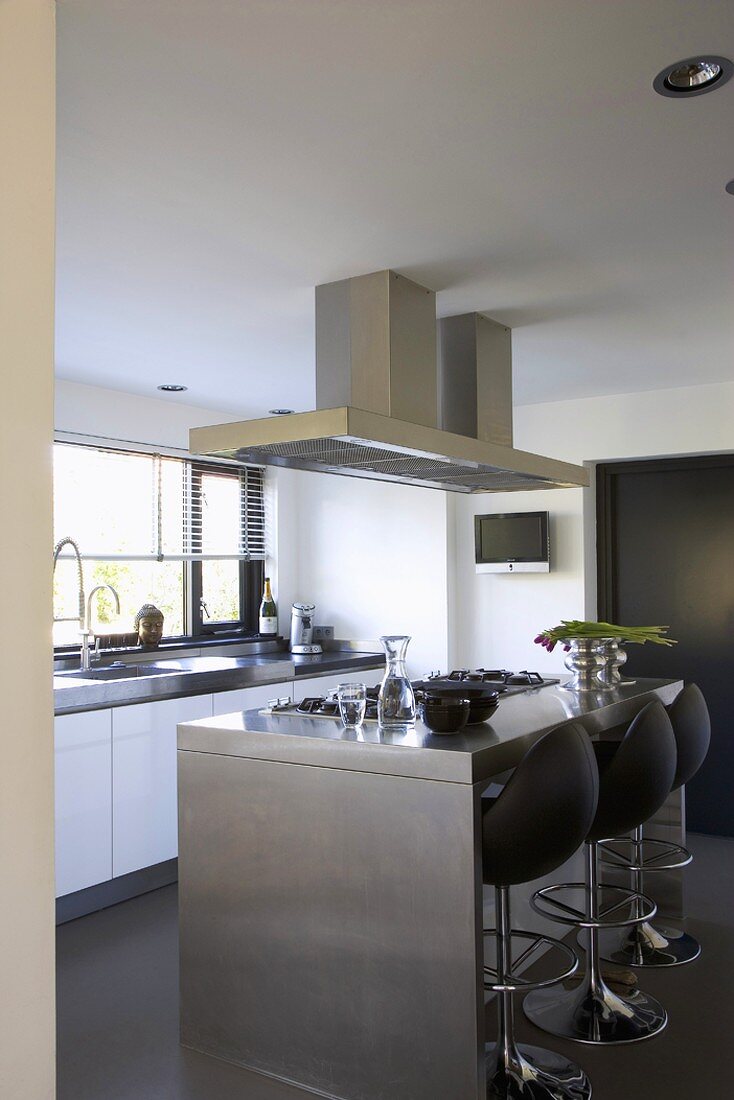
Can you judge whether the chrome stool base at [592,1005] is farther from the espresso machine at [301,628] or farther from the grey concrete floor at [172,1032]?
the espresso machine at [301,628]

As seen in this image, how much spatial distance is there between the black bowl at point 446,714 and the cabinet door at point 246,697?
1.95 meters

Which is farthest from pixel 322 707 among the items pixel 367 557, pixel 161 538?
pixel 367 557

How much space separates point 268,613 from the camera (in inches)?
226

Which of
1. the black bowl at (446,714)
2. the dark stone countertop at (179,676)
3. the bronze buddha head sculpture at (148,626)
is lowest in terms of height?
the dark stone countertop at (179,676)

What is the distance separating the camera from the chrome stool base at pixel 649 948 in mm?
3254

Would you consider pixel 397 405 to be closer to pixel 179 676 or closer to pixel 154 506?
pixel 179 676

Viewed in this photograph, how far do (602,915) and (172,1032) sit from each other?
1341mm

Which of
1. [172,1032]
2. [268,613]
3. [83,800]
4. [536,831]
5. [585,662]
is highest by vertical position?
[268,613]

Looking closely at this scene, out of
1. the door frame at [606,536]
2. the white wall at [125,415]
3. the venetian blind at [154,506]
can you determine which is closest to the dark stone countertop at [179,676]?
the venetian blind at [154,506]

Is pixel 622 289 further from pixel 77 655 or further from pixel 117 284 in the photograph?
pixel 77 655

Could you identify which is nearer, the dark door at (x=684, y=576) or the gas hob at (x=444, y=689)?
the gas hob at (x=444, y=689)

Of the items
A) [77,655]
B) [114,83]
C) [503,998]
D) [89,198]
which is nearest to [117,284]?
[89,198]

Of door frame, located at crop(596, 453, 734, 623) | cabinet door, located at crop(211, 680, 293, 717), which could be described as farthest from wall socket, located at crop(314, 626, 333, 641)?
door frame, located at crop(596, 453, 734, 623)

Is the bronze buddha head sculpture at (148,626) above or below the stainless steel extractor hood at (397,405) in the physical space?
below
